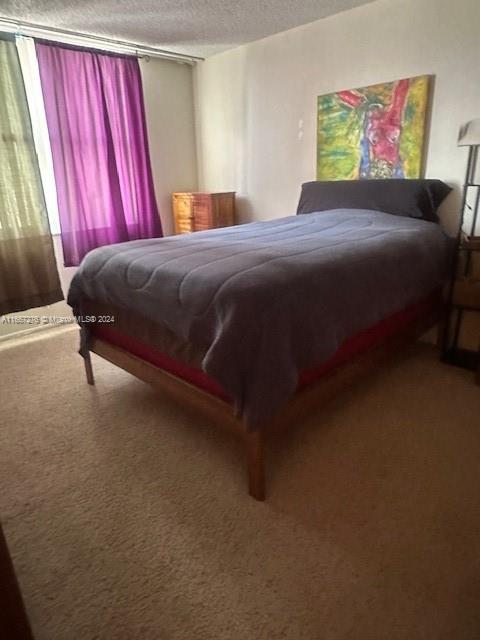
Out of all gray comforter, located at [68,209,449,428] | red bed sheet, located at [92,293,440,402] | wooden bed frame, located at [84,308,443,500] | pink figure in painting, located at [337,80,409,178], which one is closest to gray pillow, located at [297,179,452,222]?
pink figure in painting, located at [337,80,409,178]

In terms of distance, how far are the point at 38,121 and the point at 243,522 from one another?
126 inches

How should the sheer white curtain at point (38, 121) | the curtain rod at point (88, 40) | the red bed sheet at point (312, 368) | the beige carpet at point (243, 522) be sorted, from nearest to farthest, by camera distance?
the beige carpet at point (243, 522), the red bed sheet at point (312, 368), the curtain rod at point (88, 40), the sheer white curtain at point (38, 121)

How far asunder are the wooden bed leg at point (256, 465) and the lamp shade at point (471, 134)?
1882mm

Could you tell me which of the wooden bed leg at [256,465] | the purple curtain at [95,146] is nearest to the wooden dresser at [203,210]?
the purple curtain at [95,146]

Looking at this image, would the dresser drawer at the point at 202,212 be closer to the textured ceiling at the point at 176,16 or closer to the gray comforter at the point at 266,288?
the textured ceiling at the point at 176,16

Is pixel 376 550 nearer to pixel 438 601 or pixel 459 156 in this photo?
pixel 438 601

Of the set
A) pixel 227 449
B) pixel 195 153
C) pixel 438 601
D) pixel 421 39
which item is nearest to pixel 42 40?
pixel 195 153

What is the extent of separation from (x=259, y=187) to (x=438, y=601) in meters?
3.26

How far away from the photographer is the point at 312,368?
156 cm

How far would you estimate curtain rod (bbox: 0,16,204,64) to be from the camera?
277cm

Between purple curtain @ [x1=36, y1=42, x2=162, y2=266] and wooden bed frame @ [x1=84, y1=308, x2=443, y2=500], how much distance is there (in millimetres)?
1573

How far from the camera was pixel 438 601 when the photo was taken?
1112 mm

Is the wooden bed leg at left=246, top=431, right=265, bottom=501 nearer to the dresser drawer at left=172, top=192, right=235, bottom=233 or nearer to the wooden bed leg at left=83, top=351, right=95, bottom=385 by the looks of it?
the wooden bed leg at left=83, top=351, right=95, bottom=385

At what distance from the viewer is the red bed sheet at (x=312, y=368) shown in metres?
1.61
